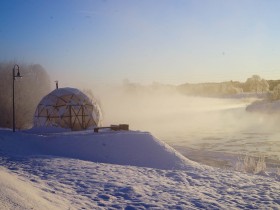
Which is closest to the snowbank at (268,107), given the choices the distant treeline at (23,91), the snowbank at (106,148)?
the distant treeline at (23,91)

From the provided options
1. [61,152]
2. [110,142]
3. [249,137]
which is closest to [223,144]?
[249,137]

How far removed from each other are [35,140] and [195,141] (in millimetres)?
18604

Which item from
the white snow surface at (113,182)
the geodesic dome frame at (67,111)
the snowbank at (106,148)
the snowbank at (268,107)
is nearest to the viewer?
the white snow surface at (113,182)

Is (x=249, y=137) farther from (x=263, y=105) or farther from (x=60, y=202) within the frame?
(x=263, y=105)

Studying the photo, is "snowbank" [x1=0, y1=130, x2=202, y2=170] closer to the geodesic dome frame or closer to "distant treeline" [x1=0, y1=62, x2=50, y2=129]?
the geodesic dome frame

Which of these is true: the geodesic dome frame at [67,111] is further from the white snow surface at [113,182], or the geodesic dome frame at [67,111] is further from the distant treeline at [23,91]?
the distant treeline at [23,91]

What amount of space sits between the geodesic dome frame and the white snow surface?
870cm

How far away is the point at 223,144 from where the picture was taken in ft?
103

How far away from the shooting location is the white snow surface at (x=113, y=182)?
932 cm

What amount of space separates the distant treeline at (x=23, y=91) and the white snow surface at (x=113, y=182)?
2661 centimetres

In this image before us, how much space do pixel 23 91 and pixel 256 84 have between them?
97.2 meters

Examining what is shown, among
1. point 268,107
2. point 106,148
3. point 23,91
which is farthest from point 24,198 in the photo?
point 268,107

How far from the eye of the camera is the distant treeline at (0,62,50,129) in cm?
4372

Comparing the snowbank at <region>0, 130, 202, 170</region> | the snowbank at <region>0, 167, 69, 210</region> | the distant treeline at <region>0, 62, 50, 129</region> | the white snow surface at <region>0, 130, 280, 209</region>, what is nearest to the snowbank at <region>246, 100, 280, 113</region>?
the distant treeline at <region>0, 62, 50, 129</region>
